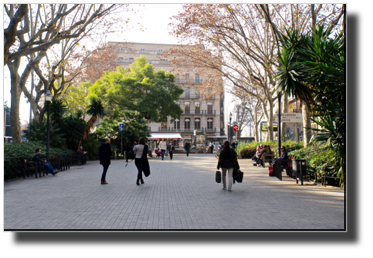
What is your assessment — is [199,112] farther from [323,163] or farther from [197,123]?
[323,163]

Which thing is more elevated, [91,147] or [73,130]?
[73,130]

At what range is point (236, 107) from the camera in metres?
62.4

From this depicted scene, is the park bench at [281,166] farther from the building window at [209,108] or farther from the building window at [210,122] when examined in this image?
the building window at [209,108]

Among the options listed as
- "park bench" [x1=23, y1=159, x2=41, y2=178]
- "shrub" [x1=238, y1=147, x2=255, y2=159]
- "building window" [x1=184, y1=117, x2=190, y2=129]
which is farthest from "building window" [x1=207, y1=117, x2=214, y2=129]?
"park bench" [x1=23, y1=159, x2=41, y2=178]

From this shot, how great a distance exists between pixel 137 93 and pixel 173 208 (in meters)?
32.7

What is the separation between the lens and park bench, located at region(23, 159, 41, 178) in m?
12.8

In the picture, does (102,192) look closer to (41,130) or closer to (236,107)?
(41,130)

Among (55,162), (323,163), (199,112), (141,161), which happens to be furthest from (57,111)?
(199,112)

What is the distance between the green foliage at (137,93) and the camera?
37500 mm

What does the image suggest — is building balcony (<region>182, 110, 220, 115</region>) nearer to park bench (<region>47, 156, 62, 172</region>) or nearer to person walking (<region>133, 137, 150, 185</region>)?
park bench (<region>47, 156, 62, 172</region>)

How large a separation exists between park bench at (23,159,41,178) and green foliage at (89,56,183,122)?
23.2 metres

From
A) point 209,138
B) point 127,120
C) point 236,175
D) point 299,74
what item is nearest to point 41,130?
point 127,120

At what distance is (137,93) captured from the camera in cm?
3859
